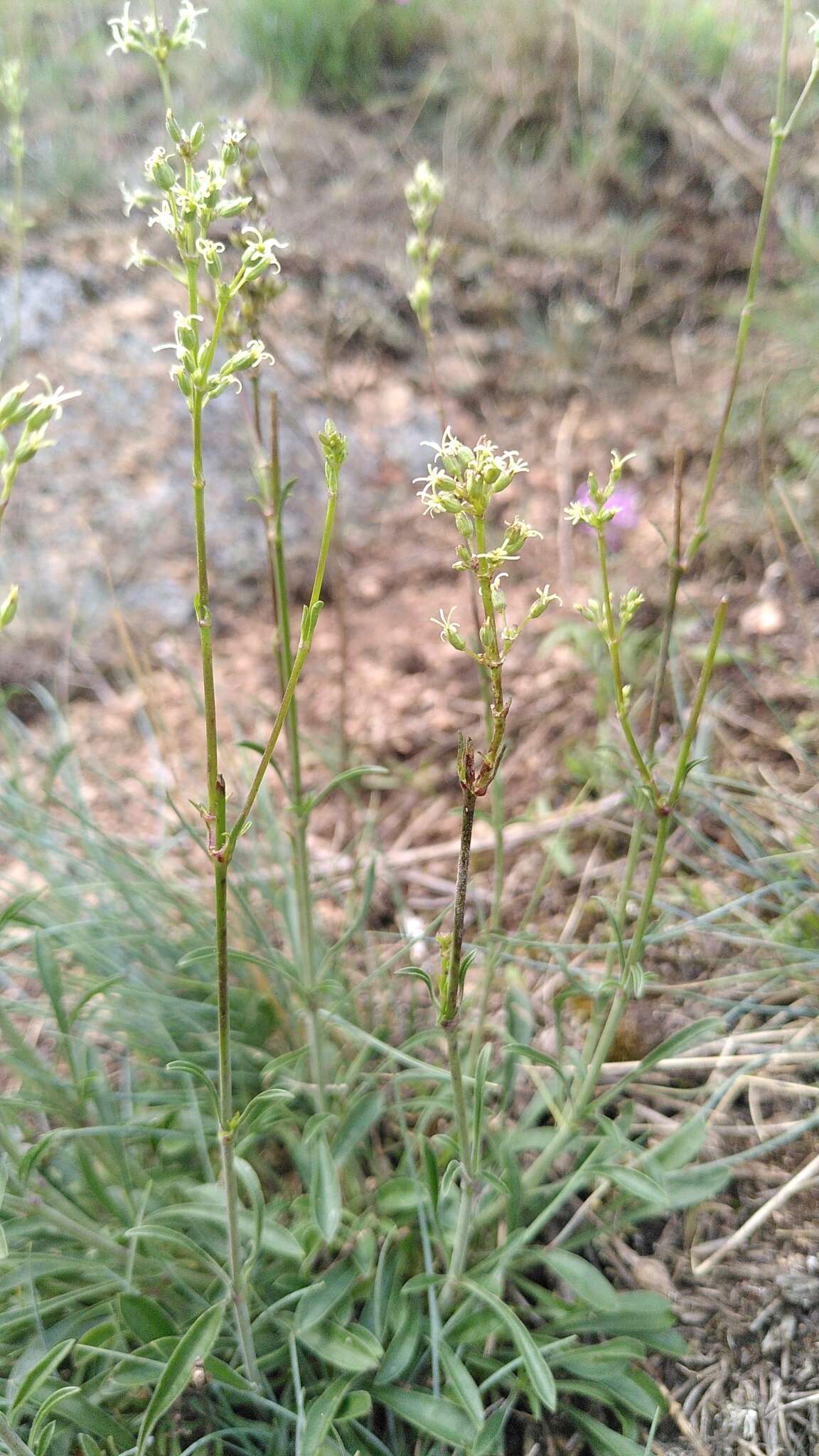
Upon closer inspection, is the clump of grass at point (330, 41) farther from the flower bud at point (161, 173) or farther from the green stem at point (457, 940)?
the green stem at point (457, 940)

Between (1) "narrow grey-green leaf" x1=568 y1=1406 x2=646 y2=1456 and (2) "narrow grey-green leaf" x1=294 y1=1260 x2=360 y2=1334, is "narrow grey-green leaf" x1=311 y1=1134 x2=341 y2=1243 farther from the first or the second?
(1) "narrow grey-green leaf" x1=568 y1=1406 x2=646 y2=1456

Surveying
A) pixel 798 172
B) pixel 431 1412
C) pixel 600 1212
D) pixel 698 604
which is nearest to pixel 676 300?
pixel 798 172

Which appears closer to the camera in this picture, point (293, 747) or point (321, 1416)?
point (321, 1416)

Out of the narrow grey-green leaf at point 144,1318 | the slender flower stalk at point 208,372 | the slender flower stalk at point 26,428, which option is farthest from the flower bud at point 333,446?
the narrow grey-green leaf at point 144,1318

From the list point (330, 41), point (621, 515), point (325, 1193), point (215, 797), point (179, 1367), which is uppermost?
point (330, 41)

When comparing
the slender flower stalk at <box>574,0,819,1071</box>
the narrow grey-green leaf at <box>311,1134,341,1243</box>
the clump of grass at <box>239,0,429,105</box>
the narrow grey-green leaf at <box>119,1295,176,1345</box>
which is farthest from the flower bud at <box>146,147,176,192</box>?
the clump of grass at <box>239,0,429,105</box>

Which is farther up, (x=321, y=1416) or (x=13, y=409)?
(x=13, y=409)

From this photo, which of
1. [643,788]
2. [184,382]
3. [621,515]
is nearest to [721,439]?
[643,788]

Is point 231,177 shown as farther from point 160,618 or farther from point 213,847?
point 160,618

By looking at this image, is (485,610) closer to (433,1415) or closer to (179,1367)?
(179,1367)
